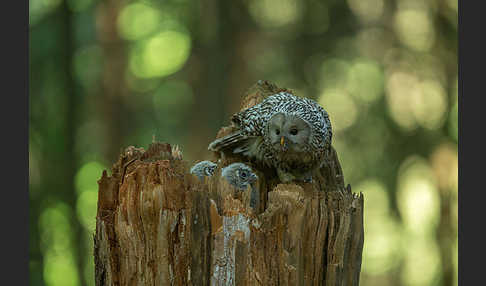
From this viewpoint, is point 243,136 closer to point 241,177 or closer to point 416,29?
point 241,177

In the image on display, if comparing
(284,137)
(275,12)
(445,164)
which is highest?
(275,12)

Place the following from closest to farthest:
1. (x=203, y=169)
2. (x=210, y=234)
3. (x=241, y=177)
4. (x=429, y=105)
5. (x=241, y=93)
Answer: (x=210, y=234) → (x=241, y=177) → (x=203, y=169) → (x=241, y=93) → (x=429, y=105)

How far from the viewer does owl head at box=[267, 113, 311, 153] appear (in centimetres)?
208

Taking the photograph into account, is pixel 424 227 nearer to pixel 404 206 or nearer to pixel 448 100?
pixel 404 206

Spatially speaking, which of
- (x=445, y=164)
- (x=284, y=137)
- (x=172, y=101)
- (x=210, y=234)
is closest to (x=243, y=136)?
(x=284, y=137)

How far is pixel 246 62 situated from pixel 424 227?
1.79 m

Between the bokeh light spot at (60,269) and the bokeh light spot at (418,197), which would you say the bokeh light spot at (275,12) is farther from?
the bokeh light spot at (60,269)

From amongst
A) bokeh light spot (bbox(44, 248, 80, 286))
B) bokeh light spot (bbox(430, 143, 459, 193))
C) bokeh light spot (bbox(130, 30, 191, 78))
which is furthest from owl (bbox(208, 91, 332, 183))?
bokeh light spot (bbox(44, 248, 80, 286))

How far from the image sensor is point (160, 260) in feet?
5.62

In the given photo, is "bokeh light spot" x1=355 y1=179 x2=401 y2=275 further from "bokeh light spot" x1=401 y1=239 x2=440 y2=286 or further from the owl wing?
the owl wing

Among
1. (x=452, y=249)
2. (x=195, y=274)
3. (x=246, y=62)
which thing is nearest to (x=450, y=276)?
(x=452, y=249)

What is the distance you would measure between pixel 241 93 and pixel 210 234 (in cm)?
190

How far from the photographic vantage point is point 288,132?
209 cm

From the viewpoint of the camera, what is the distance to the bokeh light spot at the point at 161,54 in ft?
11.5
